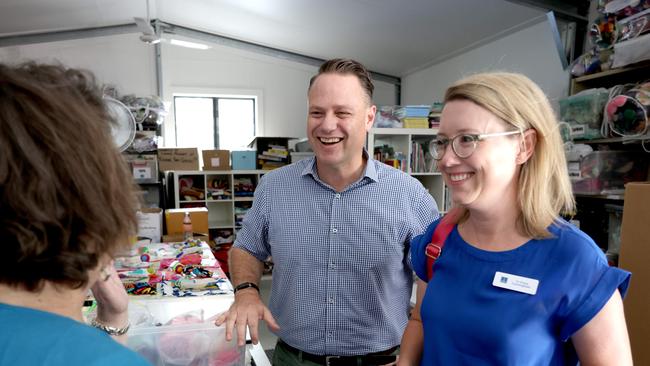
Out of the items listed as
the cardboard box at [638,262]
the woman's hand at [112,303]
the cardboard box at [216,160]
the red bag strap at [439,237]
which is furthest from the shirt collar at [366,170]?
the cardboard box at [216,160]

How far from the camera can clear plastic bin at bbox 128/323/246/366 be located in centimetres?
103

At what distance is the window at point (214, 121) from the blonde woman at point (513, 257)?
19.1 feet

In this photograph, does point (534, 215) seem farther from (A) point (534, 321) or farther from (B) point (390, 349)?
(B) point (390, 349)

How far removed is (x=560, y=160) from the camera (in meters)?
0.93

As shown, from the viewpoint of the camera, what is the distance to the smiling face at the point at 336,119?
4.34ft

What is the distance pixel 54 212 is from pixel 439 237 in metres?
0.86

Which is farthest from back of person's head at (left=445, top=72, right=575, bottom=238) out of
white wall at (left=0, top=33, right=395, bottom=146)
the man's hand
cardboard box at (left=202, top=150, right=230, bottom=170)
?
white wall at (left=0, top=33, right=395, bottom=146)

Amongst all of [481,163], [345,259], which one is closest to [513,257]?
[481,163]

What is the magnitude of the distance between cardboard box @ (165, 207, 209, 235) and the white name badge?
316 centimetres

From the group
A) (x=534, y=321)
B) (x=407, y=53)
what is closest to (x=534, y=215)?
(x=534, y=321)

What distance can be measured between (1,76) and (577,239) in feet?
3.35

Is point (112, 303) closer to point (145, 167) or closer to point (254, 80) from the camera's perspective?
point (145, 167)

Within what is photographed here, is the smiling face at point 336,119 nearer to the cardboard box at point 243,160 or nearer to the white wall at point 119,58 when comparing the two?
the cardboard box at point 243,160

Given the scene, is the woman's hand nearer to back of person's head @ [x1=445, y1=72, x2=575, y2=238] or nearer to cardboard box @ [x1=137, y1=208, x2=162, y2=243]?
back of person's head @ [x1=445, y1=72, x2=575, y2=238]
